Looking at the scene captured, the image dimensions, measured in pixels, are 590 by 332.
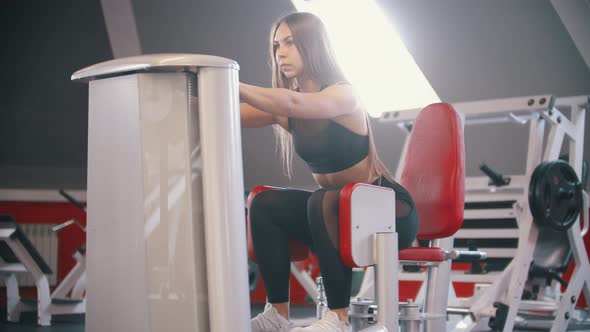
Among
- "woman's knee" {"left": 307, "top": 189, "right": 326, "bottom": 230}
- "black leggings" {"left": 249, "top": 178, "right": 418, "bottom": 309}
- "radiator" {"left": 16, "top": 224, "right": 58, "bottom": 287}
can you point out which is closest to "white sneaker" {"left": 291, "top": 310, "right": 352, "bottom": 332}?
"black leggings" {"left": 249, "top": 178, "right": 418, "bottom": 309}

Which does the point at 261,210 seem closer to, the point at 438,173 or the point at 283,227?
the point at 283,227

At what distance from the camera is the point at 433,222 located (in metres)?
1.63

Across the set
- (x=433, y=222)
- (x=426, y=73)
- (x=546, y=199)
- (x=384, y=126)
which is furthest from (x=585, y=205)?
(x=384, y=126)

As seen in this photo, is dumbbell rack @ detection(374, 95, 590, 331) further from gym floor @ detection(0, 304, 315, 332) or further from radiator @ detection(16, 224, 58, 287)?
radiator @ detection(16, 224, 58, 287)

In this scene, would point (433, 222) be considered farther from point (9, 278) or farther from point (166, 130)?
point (9, 278)

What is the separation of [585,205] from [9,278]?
2939 mm

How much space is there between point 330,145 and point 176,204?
468 millimetres

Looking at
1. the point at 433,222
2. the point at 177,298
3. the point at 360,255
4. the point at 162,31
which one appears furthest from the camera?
the point at 162,31

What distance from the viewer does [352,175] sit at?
4.79 feet

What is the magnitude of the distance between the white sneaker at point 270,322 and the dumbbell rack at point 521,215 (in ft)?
5.02

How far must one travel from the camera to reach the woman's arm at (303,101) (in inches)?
46.3

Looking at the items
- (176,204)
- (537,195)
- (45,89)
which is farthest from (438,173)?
(45,89)

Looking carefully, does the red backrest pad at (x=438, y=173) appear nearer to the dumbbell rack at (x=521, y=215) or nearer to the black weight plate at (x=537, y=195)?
the black weight plate at (x=537, y=195)

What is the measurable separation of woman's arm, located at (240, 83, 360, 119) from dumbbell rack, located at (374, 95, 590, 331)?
158cm
